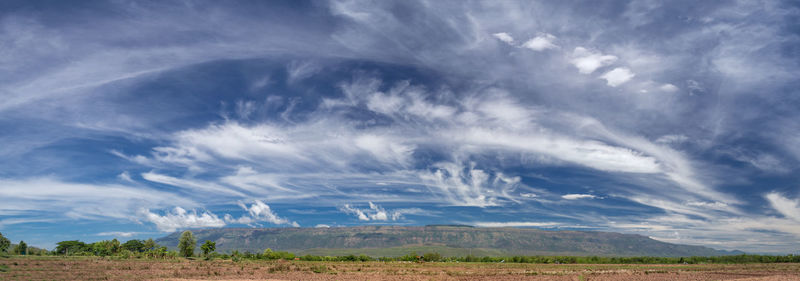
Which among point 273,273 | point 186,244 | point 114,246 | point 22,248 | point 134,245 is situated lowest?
point 134,245

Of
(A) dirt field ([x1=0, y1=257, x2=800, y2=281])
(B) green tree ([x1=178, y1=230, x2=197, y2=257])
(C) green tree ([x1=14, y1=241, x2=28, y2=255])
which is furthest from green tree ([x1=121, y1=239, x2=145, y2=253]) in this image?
(A) dirt field ([x1=0, y1=257, x2=800, y2=281])

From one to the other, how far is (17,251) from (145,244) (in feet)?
99.9

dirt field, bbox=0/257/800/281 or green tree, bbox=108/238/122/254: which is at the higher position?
dirt field, bbox=0/257/800/281

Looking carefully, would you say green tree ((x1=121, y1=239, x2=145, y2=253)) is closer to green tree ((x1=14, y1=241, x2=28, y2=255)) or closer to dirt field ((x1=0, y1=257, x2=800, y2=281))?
green tree ((x1=14, y1=241, x2=28, y2=255))

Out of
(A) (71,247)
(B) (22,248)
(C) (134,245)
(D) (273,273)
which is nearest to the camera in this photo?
(D) (273,273)

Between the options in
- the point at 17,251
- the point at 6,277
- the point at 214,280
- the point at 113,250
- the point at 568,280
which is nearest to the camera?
the point at 6,277

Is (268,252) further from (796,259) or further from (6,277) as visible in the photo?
(796,259)

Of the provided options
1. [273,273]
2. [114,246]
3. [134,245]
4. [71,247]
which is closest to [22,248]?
[71,247]

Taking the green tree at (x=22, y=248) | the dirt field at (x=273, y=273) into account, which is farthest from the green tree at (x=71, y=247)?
the dirt field at (x=273, y=273)

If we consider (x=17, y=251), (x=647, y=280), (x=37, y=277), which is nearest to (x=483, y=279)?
(x=647, y=280)

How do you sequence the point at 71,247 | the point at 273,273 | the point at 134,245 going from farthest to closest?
the point at 134,245, the point at 71,247, the point at 273,273

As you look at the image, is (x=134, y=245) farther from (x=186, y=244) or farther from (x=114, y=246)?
(x=186, y=244)

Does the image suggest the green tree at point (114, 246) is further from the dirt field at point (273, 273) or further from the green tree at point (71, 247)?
the dirt field at point (273, 273)

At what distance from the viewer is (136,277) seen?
131ft
